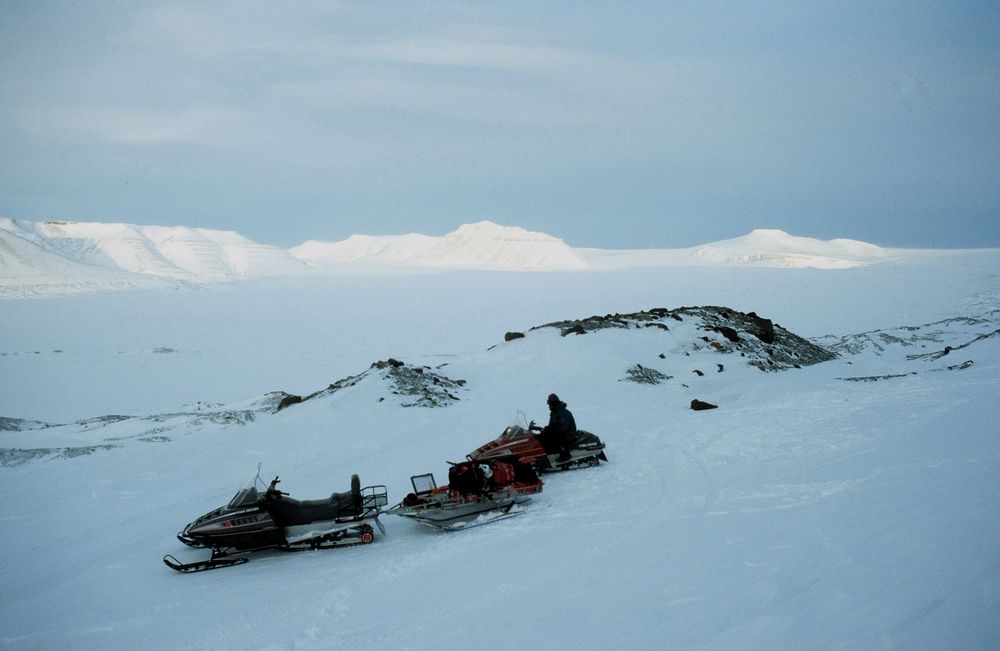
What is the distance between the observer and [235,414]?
55.5 ft

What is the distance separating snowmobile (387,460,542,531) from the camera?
28.5 ft

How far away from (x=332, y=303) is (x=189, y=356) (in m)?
22.9

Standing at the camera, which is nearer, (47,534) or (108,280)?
(47,534)

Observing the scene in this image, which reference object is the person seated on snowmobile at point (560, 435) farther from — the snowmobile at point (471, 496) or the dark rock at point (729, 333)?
the dark rock at point (729, 333)

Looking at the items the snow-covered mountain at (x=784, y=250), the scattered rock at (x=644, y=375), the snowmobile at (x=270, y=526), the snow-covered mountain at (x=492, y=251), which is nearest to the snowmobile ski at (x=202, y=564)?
the snowmobile at (x=270, y=526)

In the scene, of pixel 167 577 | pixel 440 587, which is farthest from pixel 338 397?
pixel 440 587

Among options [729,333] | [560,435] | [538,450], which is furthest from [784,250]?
[538,450]

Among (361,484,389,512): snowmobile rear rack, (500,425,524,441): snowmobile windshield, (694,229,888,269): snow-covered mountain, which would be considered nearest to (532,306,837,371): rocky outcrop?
(500,425,524,441): snowmobile windshield

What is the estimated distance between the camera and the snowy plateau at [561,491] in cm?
563

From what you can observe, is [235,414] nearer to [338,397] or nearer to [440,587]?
[338,397]

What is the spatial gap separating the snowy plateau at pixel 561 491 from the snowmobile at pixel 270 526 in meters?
0.21

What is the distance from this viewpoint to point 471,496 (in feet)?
29.5

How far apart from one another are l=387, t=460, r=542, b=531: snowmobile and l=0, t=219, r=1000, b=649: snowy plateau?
10.9 inches

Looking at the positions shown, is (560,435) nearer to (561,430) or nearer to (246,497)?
(561,430)
